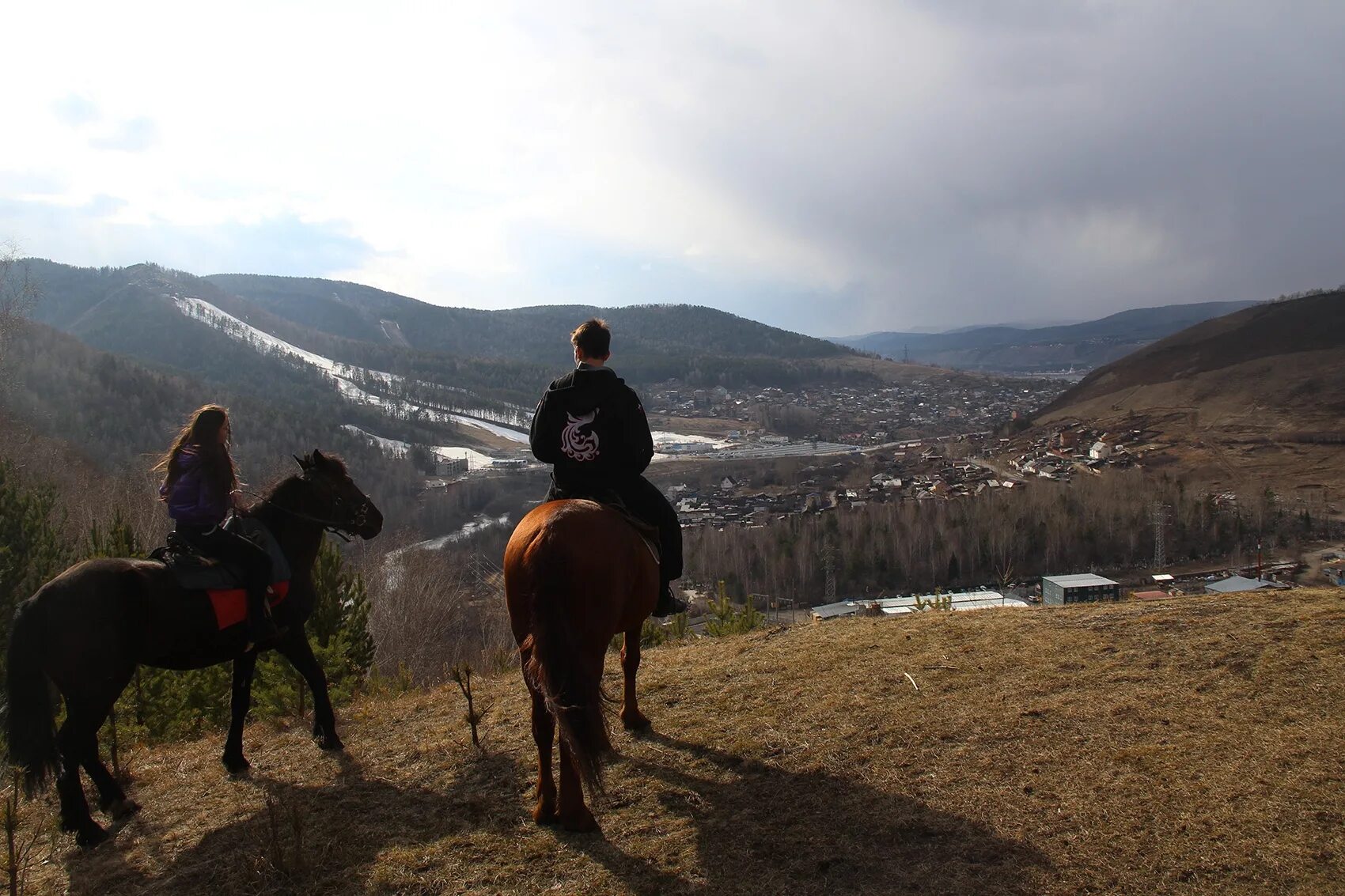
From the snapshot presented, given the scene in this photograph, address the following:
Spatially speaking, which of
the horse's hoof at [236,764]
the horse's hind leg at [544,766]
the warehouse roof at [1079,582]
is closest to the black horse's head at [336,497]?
the horse's hoof at [236,764]

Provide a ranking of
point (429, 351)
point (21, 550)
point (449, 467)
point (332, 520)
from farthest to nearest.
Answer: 1. point (429, 351)
2. point (449, 467)
3. point (21, 550)
4. point (332, 520)

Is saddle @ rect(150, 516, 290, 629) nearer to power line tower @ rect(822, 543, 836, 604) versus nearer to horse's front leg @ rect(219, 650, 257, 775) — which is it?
horse's front leg @ rect(219, 650, 257, 775)

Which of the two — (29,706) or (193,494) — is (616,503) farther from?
(29,706)

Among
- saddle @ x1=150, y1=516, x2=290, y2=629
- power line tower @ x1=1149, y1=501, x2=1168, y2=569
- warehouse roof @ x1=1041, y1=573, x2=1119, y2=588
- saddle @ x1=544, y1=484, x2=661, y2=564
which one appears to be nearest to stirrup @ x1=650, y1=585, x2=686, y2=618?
saddle @ x1=544, y1=484, x2=661, y2=564

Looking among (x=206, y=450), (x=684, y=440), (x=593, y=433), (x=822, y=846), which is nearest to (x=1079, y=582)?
(x=822, y=846)

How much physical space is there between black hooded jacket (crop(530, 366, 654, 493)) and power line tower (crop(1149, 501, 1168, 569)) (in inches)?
1614

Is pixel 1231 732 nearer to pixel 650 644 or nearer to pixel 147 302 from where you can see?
pixel 650 644

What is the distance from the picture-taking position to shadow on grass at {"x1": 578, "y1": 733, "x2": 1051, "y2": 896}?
3.46 metres

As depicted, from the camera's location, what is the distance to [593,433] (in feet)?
16.2

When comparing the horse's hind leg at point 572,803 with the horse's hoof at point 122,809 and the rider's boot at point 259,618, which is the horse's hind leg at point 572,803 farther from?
the horse's hoof at point 122,809

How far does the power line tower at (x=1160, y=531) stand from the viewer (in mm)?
37844

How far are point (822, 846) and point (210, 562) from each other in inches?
178

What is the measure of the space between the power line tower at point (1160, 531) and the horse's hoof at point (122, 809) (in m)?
42.8

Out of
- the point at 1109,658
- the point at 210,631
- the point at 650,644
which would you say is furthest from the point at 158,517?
the point at 1109,658
